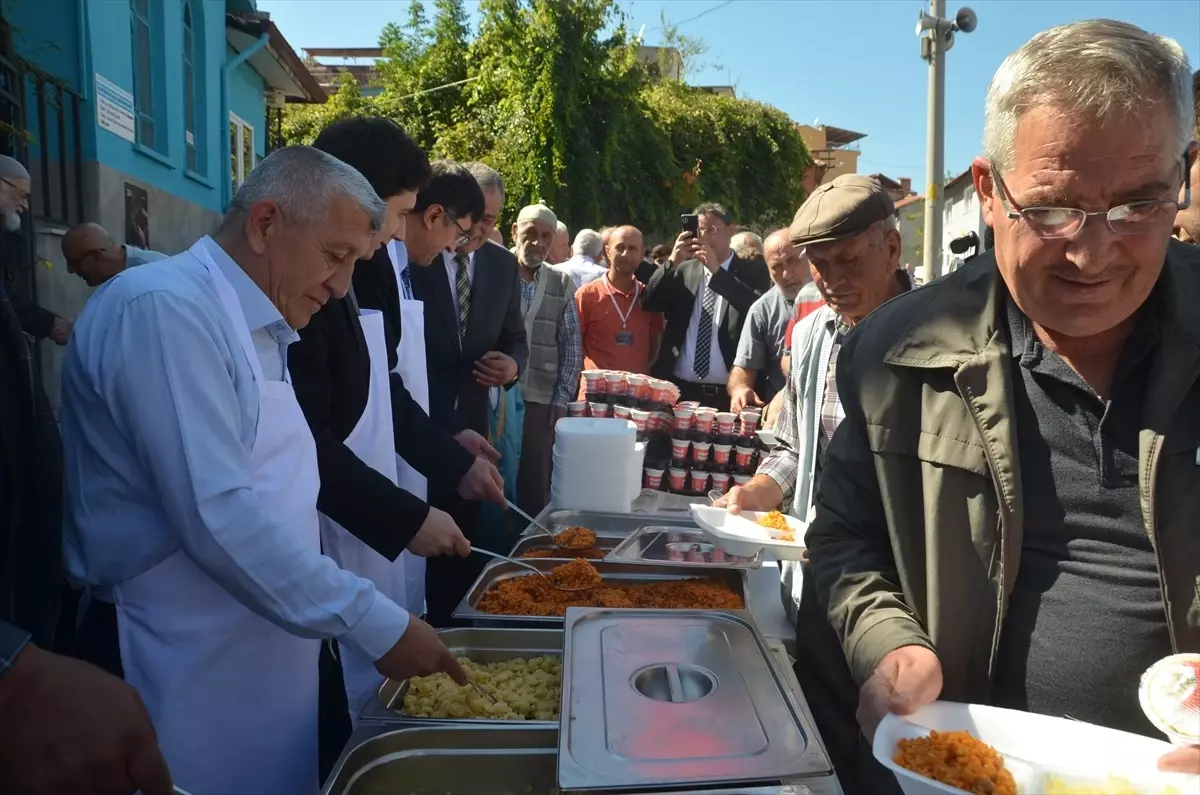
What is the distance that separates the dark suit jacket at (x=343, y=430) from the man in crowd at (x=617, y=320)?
2880mm

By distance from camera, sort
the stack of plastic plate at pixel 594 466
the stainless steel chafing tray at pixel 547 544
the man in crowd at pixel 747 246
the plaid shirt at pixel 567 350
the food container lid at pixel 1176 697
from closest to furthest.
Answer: the food container lid at pixel 1176 697, the stainless steel chafing tray at pixel 547 544, the stack of plastic plate at pixel 594 466, the plaid shirt at pixel 567 350, the man in crowd at pixel 747 246

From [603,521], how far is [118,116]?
18.0ft

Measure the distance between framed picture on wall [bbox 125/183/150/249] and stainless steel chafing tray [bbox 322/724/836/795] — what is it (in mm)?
5985

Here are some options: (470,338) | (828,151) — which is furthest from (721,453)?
(828,151)

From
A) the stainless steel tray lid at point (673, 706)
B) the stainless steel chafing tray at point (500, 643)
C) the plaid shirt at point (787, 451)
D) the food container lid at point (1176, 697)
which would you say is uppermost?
the plaid shirt at point (787, 451)

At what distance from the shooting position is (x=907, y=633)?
1.15 metres

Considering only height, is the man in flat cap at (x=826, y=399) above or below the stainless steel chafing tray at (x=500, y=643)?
above

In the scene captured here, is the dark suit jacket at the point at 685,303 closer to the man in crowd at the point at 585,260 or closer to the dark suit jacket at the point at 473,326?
the man in crowd at the point at 585,260

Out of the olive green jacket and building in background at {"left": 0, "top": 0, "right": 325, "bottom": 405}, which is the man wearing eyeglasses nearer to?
the olive green jacket

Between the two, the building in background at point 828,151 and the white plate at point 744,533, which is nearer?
the white plate at point 744,533

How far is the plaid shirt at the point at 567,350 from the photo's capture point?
4320mm

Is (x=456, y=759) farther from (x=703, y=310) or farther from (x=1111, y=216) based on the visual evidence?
(x=703, y=310)

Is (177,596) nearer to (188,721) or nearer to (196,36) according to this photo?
(188,721)

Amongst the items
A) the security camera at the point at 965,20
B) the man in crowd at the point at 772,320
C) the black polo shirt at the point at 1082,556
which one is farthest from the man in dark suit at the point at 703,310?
the security camera at the point at 965,20
